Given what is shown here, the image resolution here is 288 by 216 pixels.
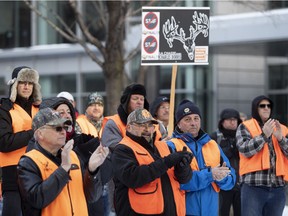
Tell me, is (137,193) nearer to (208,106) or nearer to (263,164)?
(263,164)

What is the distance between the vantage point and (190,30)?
792 centimetres

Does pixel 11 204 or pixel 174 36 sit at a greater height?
pixel 174 36

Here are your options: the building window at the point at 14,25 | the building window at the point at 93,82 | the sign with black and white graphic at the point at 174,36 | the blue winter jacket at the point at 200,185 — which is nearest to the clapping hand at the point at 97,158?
the blue winter jacket at the point at 200,185

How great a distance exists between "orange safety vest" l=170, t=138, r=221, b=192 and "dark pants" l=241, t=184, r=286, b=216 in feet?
5.05

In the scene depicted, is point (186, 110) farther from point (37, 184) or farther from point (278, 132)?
point (37, 184)

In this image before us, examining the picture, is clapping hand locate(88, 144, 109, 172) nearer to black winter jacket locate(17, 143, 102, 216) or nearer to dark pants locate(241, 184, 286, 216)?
black winter jacket locate(17, 143, 102, 216)

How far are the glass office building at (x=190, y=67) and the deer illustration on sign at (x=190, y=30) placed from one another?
981cm

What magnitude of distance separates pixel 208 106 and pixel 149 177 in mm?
17485

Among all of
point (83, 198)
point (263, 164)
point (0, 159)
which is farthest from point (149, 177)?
point (263, 164)

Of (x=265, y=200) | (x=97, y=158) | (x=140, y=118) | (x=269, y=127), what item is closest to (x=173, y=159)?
(x=140, y=118)

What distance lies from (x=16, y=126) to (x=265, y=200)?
2.98 m

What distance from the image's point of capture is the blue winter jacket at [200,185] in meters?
6.15

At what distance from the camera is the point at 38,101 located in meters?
6.88

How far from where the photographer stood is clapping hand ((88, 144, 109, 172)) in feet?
16.7
